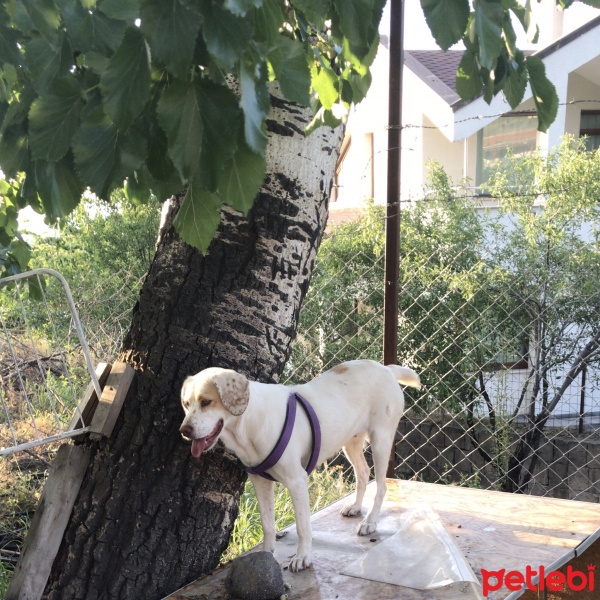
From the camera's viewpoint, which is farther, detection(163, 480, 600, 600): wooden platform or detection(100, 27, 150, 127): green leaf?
detection(163, 480, 600, 600): wooden platform

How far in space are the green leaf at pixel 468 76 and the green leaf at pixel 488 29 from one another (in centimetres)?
25

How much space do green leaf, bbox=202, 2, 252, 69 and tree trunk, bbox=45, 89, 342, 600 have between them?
141 cm

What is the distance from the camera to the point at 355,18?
115cm

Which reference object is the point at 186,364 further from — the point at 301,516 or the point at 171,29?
the point at 171,29

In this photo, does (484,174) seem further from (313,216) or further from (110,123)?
(110,123)

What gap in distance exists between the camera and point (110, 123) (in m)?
1.06

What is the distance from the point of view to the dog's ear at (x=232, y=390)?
76.4 inches

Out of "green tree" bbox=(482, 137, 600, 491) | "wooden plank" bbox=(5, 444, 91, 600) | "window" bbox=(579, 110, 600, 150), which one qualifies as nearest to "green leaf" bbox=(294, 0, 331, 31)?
"wooden plank" bbox=(5, 444, 91, 600)

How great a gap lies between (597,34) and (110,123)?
9.50 m

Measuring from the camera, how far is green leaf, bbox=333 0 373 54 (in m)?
1.14

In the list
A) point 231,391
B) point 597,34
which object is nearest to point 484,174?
point 597,34

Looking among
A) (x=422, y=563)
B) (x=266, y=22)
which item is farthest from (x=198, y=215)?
(x=422, y=563)

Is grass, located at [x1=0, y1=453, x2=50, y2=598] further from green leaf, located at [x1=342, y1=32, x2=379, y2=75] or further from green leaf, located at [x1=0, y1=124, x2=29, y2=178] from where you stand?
green leaf, located at [x1=342, y1=32, x2=379, y2=75]

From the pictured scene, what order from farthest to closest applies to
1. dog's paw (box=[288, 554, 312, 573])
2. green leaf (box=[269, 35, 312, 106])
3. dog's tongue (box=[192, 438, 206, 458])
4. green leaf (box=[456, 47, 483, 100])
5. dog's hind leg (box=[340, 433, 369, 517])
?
dog's hind leg (box=[340, 433, 369, 517]) < dog's paw (box=[288, 554, 312, 573]) < dog's tongue (box=[192, 438, 206, 458]) < green leaf (box=[456, 47, 483, 100]) < green leaf (box=[269, 35, 312, 106])
